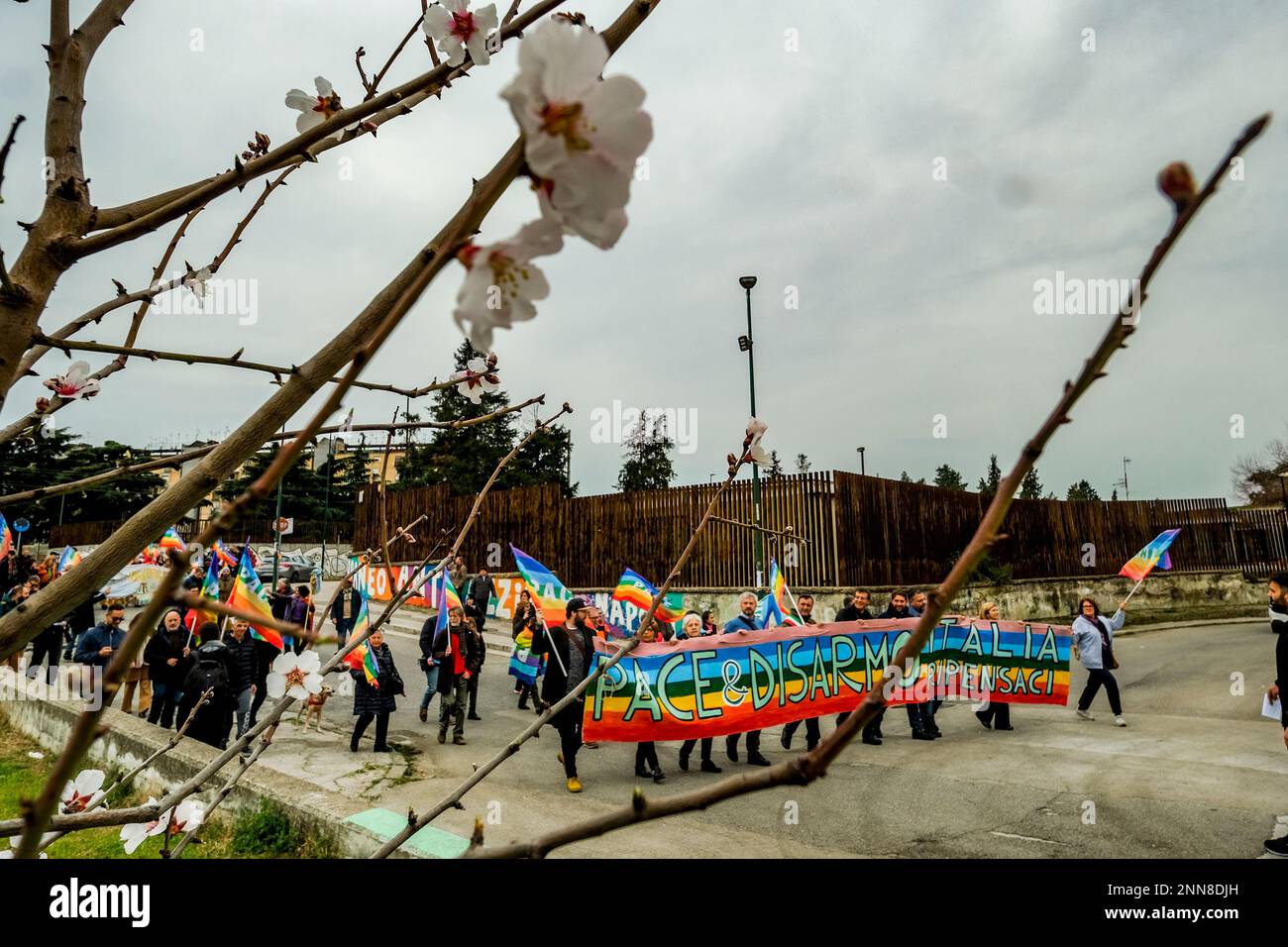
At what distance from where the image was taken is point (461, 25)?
1.27 metres

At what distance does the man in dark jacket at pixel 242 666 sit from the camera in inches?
327

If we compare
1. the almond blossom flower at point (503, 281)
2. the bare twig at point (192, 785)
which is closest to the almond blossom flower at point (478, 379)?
the bare twig at point (192, 785)

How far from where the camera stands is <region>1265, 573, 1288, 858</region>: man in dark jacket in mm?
4922

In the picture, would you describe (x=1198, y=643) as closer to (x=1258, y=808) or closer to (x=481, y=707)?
(x=1258, y=808)

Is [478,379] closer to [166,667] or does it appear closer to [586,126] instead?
[586,126]

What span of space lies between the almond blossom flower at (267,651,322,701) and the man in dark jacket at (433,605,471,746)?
23.9ft

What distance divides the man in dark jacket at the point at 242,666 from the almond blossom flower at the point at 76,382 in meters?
7.09

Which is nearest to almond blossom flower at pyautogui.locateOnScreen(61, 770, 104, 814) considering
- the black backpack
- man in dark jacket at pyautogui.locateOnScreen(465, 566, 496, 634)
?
the black backpack

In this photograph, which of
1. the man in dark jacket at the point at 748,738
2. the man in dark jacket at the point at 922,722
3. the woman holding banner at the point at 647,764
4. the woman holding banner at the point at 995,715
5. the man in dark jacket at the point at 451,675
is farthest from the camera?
the woman holding banner at the point at 995,715

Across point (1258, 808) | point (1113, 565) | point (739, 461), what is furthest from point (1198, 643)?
point (739, 461)

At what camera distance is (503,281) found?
60cm

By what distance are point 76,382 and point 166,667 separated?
811cm

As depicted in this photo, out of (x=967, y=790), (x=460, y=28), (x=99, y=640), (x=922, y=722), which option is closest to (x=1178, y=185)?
(x=460, y=28)

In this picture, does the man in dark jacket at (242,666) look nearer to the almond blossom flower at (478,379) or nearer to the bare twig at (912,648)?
the almond blossom flower at (478,379)
